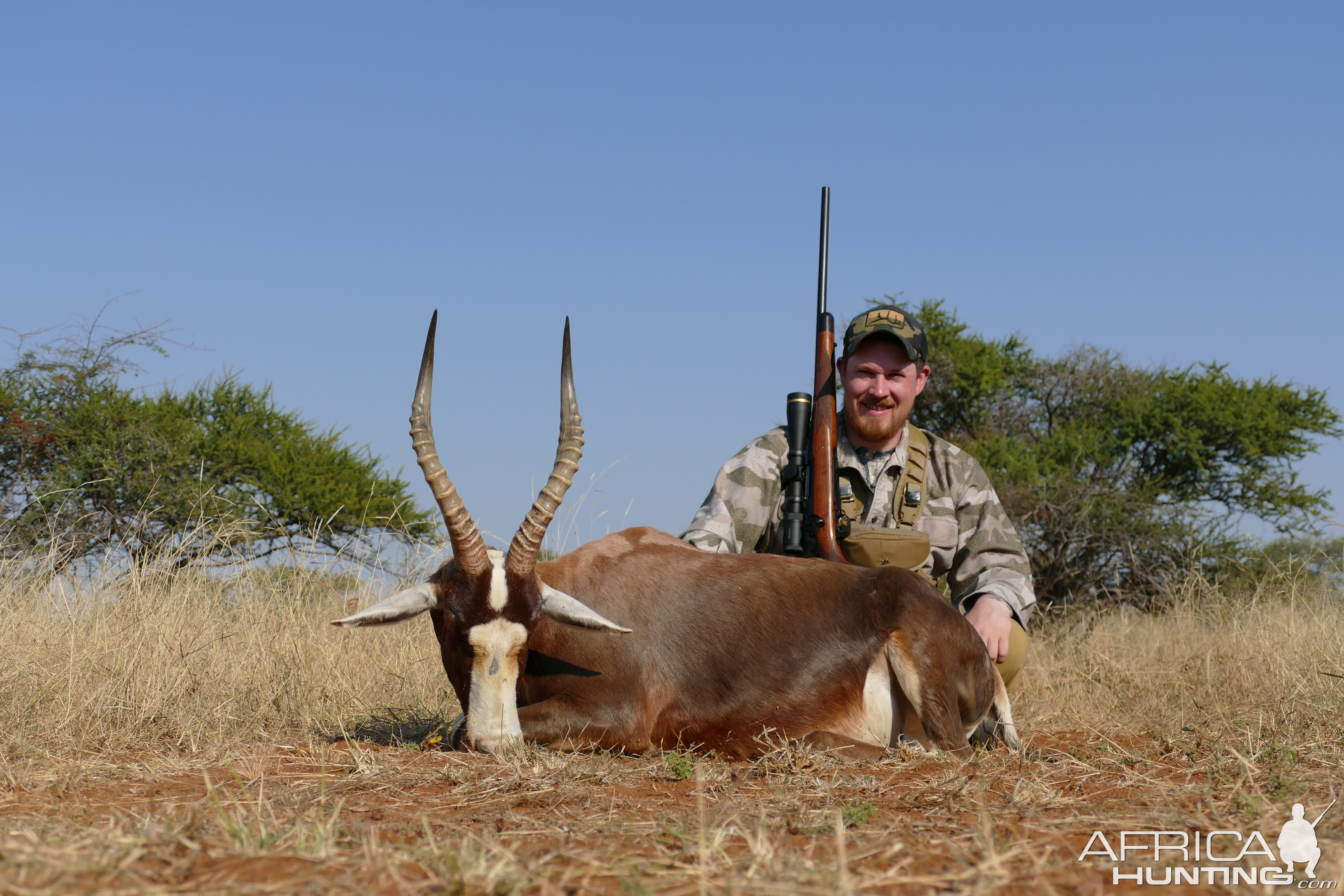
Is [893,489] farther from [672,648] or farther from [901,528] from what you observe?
[672,648]

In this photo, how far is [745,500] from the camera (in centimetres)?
578

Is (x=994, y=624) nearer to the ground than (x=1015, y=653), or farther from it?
farther from it

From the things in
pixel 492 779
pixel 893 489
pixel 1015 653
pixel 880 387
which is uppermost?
pixel 880 387

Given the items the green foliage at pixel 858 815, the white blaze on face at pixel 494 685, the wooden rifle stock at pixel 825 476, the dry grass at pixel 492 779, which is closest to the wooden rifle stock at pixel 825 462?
the wooden rifle stock at pixel 825 476

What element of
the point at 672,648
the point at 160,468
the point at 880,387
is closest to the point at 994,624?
the point at 880,387

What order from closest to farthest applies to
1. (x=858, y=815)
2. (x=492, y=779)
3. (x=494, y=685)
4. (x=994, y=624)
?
(x=858, y=815) < (x=492, y=779) < (x=494, y=685) < (x=994, y=624)

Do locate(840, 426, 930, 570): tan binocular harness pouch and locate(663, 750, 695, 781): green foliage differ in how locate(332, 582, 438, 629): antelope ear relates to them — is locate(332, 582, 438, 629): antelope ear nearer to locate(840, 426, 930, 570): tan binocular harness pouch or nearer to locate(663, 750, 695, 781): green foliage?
locate(663, 750, 695, 781): green foliage

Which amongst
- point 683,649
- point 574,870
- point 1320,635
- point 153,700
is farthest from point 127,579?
point 1320,635

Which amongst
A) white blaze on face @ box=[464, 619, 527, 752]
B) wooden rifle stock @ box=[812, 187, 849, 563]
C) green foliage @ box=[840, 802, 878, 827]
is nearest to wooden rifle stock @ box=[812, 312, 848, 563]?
wooden rifle stock @ box=[812, 187, 849, 563]

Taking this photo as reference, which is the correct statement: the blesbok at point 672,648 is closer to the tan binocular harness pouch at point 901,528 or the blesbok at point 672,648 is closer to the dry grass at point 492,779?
the dry grass at point 492,779

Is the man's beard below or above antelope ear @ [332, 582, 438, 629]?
above

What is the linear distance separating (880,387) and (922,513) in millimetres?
743

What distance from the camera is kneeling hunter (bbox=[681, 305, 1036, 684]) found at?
569 cm

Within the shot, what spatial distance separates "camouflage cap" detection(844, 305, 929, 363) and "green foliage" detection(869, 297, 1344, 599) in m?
8.50
